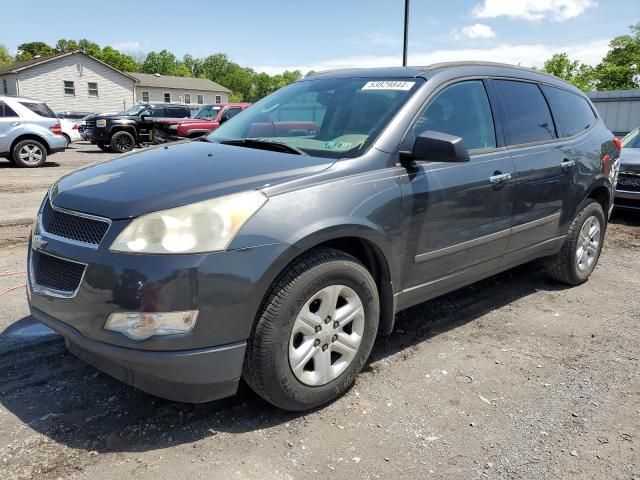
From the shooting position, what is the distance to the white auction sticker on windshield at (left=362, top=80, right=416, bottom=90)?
11.5ft

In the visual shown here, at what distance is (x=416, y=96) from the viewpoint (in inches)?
133

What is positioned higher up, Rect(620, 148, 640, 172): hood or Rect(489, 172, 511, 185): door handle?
Rect(489, 172, 511, 185): door handle

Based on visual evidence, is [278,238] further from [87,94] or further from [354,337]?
[87,94]

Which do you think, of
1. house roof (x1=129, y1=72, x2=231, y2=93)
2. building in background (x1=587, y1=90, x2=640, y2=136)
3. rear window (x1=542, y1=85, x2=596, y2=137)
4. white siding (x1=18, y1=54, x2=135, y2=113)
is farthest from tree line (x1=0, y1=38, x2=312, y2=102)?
rear window (x1=542, y1=85, x2=596, y2=137)

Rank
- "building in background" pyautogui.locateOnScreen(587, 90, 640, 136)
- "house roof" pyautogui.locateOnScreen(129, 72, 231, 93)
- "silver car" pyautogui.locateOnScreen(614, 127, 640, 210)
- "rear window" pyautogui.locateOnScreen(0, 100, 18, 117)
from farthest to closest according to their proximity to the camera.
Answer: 1. "house roof" pyautogui.locateOnScreen(129, 72, 231, 93)
2. "building in background" pyautogui.locateOnScreen(587, 90, 640, 136)
3. "rear window" pyautogui.locateOnScreen(0, 100, 18, 117)
4. "silver car" pyautogui.locateOnScreen(614, 127, 640, 210)

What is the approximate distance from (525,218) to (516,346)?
0.96 metres

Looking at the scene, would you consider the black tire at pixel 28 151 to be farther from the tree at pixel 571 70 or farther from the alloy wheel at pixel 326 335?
the tree at pixel 571 70

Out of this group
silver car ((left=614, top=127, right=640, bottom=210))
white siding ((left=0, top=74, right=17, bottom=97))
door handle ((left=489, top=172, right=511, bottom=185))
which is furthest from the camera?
white siding ((left=0, top=74, right=17, bottom=97))

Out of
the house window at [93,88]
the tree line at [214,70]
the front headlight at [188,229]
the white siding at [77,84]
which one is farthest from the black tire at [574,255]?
the tree line at [214,70]

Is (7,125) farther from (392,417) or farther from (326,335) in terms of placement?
(392,417)

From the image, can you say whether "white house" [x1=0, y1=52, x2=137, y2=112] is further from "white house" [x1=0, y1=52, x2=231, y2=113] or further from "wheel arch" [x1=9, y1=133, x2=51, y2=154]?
"wheel arch" [x1=9, y1=133, x2=51, y2=154]

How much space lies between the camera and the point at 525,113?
426 centimetres

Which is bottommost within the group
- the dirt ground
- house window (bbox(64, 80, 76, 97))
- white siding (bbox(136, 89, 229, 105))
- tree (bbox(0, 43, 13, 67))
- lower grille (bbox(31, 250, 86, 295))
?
the dirt ground

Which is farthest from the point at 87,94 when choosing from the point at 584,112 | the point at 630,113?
the point at 584,112
